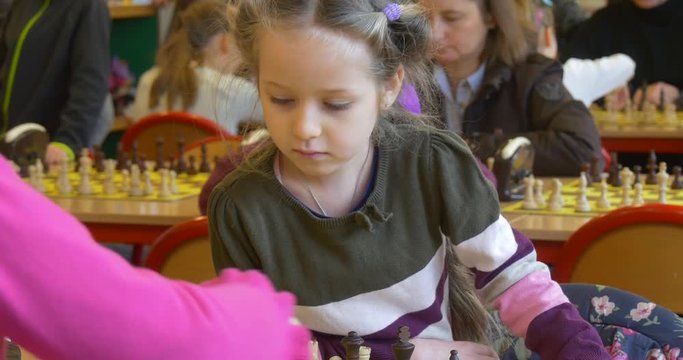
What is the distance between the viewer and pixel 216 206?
184 centimetres

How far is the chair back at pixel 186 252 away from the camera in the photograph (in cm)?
271

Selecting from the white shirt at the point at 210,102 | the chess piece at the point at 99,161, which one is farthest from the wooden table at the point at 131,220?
the white shirt at the point at 210,102

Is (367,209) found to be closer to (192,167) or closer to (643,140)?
(192,167)

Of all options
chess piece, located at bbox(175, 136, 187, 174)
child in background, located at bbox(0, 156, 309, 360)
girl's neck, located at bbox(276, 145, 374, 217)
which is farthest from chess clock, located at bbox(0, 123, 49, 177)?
child in background, located at bbox(0, 156, 309, 360)

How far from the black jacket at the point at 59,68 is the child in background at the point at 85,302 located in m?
3.86

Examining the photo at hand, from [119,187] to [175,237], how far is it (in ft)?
3.53

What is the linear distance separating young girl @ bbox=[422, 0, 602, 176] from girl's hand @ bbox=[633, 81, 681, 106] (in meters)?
1.75

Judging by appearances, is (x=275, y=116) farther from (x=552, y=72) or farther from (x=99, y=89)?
(x=99, y=89)

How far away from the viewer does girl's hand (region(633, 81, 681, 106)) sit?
5484mm

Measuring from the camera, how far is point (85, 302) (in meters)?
0.79

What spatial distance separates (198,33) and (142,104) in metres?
0.70

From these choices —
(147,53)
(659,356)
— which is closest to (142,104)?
(147,53)

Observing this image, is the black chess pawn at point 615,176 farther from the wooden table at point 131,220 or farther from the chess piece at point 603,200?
the wooden table at point 131,220

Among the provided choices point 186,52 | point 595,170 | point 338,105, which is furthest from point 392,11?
point 186,52
